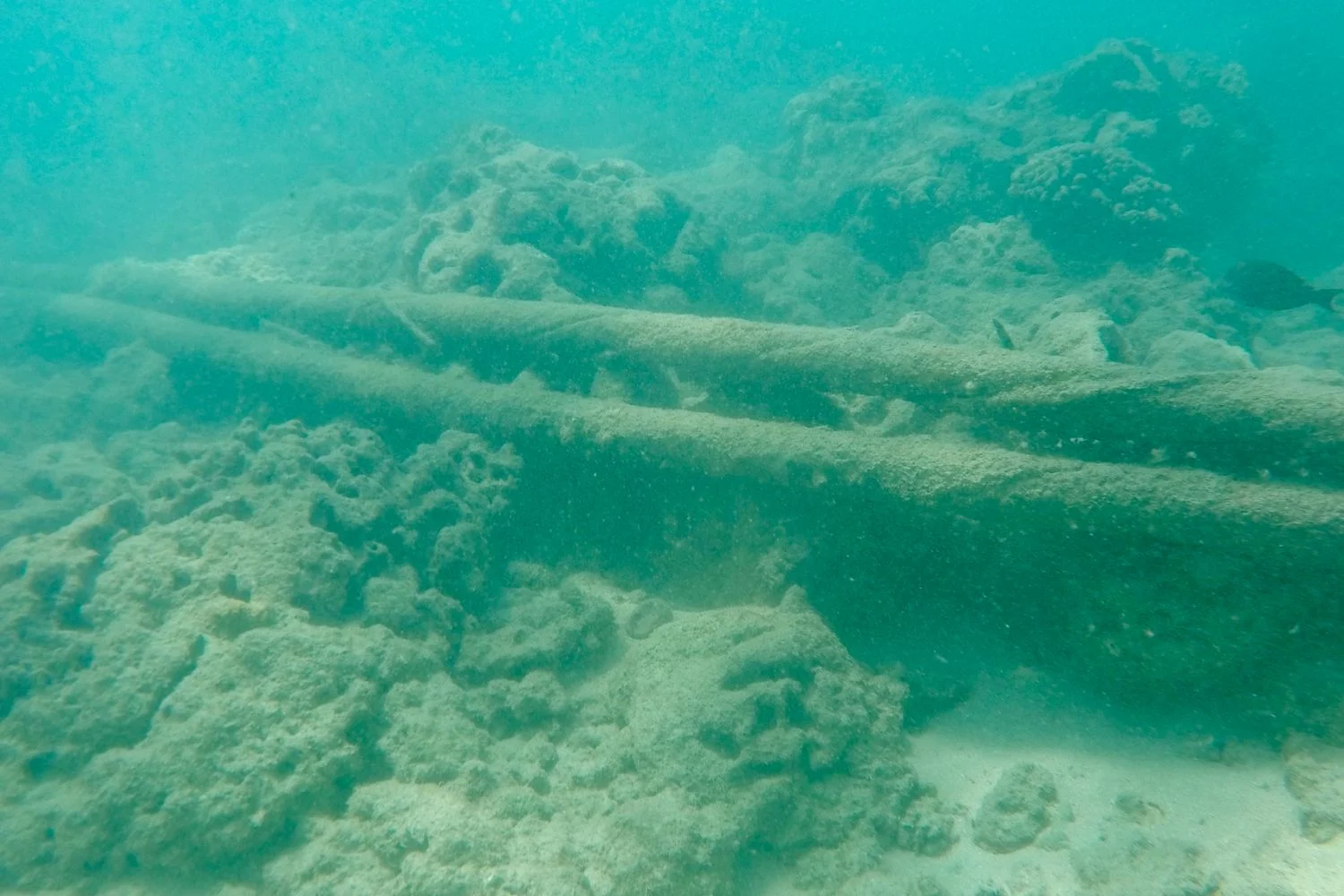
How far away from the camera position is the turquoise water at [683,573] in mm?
3154

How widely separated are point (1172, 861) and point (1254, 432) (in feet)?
7.31

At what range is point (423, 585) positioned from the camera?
4.90 m

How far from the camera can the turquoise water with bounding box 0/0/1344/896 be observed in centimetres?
315

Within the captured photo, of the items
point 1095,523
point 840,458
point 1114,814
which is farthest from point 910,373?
point 1114,814

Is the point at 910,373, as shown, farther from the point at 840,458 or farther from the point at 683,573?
the point at 683,573

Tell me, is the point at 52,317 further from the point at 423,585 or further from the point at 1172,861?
the point at 1172,861

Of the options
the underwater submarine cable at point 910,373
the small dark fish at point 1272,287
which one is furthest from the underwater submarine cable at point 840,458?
the small dark fish at point 1272,287

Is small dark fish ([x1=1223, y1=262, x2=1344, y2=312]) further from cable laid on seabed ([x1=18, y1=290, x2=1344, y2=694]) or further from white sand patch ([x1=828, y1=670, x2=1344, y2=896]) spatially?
white sand patch ([x1=828, y1=670, x2=1344, y2=896])

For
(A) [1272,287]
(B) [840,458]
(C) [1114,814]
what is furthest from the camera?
(A) [1272,287]

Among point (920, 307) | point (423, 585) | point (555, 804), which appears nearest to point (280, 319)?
point (423, 585)

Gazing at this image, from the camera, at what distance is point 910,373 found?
4508 millimetres

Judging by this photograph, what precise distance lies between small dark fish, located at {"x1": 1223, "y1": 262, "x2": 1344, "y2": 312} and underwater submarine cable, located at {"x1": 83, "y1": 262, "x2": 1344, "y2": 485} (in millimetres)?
2725

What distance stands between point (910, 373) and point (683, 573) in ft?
7.24

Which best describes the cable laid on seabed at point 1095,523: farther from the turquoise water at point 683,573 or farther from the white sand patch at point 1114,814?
the white sand patch at point 1114,814
